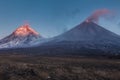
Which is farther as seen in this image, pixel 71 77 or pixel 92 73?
pixel 92 73

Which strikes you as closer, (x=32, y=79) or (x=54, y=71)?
(x=32, y=79)

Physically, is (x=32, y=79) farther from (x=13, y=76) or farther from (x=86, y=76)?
(x=86, y=76)

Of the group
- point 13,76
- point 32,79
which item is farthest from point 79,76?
point 13,76

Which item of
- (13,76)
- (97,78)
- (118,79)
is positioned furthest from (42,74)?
(118,79)

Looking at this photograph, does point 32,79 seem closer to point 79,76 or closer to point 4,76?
point 4,76

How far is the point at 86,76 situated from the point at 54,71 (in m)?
6.24

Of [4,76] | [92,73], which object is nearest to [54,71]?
[92,73]

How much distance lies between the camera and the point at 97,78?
3909cm

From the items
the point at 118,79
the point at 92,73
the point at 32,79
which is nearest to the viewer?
the point at 32,79

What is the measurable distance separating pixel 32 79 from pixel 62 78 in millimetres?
4847

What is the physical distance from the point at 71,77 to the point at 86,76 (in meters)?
2.66

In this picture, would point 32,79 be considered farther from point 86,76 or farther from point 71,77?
point 86,76

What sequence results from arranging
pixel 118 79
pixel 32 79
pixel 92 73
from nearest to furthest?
pixel 32 79 → pixel 118 79 → pixel 92 73

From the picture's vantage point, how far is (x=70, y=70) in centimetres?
4516
